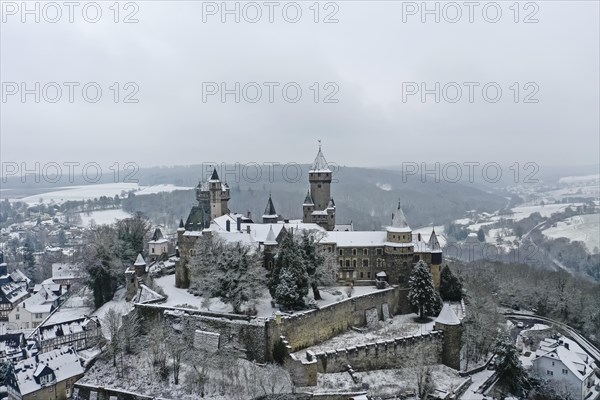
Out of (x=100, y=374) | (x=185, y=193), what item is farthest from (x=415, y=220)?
(x=100, y=374)

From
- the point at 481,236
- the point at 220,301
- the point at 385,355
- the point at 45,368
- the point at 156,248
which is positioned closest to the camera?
the point at 45,368

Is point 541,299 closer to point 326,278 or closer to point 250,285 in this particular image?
point 326,278

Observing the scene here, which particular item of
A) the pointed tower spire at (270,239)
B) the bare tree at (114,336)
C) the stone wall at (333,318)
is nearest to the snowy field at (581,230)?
the stone wall at (333,318)

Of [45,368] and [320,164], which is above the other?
[320,164]

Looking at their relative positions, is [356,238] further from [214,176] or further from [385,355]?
[214,176]

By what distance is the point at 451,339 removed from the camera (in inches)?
1476

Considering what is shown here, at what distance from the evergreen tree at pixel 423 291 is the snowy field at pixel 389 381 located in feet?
19.6

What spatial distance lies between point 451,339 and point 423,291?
16.9ft

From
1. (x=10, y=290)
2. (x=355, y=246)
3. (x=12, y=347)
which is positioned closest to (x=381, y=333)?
(x=355, y=246)

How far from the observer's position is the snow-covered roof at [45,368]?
3341 centimetres

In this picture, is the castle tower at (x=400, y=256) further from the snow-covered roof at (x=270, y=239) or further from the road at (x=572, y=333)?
the road at (x=572, y=333)

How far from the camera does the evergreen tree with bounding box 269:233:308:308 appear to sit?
118 feet

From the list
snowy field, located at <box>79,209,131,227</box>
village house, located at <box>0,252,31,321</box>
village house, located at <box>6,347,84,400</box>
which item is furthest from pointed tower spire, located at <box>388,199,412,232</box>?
snowy field, located at <box>79,209,131,227</box>

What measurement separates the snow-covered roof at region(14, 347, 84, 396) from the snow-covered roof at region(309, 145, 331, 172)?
1160 inches
